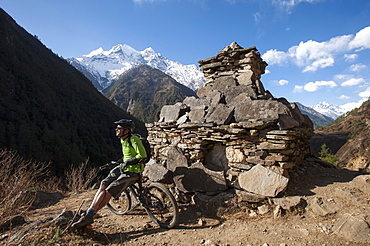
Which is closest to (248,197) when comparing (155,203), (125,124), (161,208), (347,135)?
(161,208)

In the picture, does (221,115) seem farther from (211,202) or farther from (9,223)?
(9,223)

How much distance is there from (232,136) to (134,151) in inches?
84.0

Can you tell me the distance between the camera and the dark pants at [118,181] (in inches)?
137

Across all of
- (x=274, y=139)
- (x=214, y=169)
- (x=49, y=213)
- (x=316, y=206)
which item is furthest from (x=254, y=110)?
(x=49, y=213)

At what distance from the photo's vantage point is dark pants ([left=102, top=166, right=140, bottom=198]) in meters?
3.49

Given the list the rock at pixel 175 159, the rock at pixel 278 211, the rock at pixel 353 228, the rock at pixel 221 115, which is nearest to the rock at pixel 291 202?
the rock at pixel 278 211

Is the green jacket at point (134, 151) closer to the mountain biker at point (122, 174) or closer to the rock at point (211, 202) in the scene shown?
the mountain biker at point (122, 174)

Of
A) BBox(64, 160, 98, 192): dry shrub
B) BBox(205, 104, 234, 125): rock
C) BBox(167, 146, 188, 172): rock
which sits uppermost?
BBox(205, 104, 234, 125): rock

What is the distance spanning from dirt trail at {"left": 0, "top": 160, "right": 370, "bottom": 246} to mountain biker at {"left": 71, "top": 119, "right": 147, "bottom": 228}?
0.35 meters

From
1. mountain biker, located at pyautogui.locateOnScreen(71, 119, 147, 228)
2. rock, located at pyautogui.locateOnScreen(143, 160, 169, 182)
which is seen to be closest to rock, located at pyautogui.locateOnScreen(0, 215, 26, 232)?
mountain biker, located at pyautogui.locateOnScreen(71, 119, 147, 228)

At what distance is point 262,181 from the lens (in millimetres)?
3977

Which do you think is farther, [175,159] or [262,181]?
[175,159]

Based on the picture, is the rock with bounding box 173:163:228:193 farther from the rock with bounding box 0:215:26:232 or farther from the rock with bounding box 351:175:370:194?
the rock with bounding box 0:215:26:232

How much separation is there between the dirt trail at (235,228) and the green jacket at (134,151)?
1067mm
